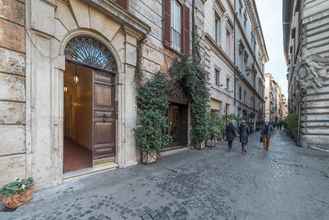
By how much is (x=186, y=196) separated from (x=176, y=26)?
27.9 feet

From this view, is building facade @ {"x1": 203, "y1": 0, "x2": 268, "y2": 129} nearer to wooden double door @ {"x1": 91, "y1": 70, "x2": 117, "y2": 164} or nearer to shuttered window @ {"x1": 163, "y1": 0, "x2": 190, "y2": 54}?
shuttered window @ {"x1": 163, "y1": 0, "x2": 190, "y2": 54}

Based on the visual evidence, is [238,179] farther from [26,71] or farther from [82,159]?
[26,71]

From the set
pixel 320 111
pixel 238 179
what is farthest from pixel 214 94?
pixel 238 179

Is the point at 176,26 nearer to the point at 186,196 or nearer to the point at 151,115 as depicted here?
the point at 151,115

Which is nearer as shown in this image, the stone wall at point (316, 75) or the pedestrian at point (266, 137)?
the stone wall at point (316, 75)

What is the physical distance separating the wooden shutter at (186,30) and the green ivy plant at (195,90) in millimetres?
754

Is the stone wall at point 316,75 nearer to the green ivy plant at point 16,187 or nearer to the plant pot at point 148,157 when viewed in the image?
the plant pot at point 148,157

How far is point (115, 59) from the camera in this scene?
22.1 ft

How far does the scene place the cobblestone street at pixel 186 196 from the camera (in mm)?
3631

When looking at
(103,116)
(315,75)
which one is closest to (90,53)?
(103,116)

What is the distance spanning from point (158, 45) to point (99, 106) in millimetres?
3837

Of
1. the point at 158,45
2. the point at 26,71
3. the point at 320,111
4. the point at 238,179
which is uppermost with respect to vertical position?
the point at 158,45

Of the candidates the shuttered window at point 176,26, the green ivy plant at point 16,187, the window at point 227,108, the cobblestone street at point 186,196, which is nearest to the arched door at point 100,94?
the cobblestone street at point 186,196

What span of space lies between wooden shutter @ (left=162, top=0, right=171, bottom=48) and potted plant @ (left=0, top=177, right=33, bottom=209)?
23.6ft
